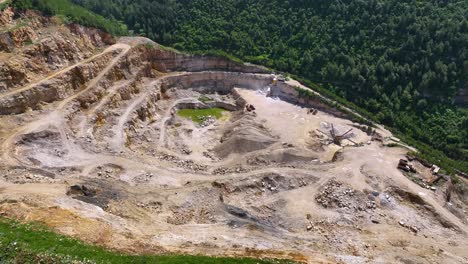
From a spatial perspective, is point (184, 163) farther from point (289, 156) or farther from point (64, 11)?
point (64, 11)

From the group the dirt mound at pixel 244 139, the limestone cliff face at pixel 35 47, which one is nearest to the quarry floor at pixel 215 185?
the dirt mound at pixel 244 139

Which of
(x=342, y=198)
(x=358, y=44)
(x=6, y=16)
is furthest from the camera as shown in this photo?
(x=358, y=44)

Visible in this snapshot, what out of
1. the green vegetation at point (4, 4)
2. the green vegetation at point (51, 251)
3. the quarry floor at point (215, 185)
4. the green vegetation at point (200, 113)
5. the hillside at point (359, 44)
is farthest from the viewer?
the green vegetation at point (200, 113)

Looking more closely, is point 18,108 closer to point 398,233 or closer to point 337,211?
point 337,211

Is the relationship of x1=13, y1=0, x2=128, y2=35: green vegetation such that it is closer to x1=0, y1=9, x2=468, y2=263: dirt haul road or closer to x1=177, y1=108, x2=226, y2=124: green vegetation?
x1=0, y1=9, x2=468, y2=263: dirt haul road

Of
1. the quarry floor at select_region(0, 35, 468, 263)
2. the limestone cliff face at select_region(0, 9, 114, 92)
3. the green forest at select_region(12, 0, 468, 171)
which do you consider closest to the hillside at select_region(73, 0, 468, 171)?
the green forest at select_region(12, 0, 468, 171)

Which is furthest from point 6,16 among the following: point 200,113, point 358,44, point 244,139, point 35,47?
point 358,44

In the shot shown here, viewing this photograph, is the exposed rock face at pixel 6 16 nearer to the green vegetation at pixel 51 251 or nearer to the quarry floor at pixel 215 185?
the quarry floor at pixel 215 185
